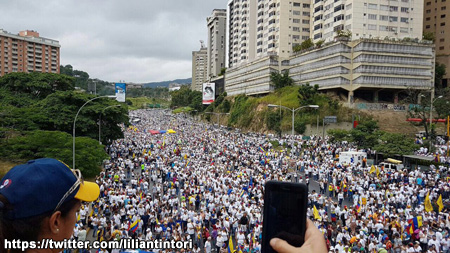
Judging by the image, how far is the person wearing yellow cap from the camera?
72.6 inches

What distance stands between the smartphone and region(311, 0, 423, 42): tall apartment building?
6099 cm

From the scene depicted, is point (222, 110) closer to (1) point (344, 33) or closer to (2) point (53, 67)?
(1) point (344, 33)

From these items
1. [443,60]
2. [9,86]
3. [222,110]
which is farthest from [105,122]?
[443,60]

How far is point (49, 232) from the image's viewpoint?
1989mm

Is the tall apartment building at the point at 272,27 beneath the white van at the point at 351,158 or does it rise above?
above

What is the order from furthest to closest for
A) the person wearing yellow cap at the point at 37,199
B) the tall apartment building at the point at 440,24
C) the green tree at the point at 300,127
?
1. the tall apartment building at the point at 440,24
2. the green tree at the point at 300,127
3. the person wearing yellow cap at the point at 37,199

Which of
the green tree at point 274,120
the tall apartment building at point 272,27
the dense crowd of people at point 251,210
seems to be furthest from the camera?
the tall apartment building at point 272,27

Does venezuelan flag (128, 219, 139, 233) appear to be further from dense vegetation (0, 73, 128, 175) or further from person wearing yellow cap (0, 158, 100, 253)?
person wearing yellow cap (0, 158, 100, 253)

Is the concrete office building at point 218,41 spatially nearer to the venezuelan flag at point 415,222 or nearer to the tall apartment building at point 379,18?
the tall apartment building at point 379,18

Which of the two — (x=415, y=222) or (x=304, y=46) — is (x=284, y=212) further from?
(x=304, y=46)

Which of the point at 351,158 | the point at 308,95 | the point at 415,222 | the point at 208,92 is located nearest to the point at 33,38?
the point at 208,92

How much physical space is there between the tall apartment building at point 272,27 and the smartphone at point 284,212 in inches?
2972

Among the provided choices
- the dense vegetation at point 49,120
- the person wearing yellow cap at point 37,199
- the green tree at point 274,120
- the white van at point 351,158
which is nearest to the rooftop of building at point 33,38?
the dense vegetation at point 49,120

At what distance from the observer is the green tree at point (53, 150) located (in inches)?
1000
